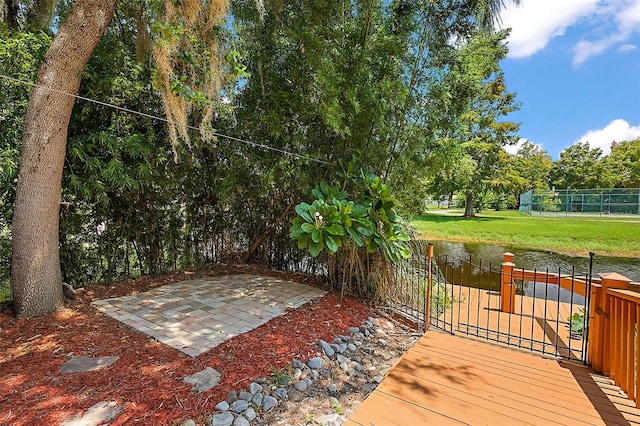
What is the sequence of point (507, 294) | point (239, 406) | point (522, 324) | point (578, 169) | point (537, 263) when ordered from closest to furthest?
point (239, 406), point (522, 324), point (507, 294), point (537, 263), point (578, 169)

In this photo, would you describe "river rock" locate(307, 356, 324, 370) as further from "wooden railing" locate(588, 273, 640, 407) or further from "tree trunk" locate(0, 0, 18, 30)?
"tree trunk" locate(0, 0, 18, 30)

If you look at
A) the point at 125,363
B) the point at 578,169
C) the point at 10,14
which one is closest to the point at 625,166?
the point at 578,169

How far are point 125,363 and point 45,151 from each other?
1.85 meters

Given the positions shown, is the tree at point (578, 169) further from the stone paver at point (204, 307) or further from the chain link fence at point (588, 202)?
the stone paver at point (204, 307)

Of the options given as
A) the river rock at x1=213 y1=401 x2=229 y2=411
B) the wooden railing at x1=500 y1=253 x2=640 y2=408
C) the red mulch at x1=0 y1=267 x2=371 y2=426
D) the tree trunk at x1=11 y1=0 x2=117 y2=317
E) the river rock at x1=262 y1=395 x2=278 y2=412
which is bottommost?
the river rock at x1=262 y1=395 x2=278 y2=412

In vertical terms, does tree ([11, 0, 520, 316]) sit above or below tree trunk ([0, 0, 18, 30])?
below

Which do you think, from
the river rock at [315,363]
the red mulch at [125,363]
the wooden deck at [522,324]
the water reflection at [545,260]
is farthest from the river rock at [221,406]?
the water reflection at [545,260]

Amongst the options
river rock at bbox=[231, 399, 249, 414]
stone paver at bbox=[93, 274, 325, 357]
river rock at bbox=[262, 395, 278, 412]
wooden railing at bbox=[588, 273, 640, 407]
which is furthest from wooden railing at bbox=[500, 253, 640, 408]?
stone paver at bbox=[93, 274, 325, 357]

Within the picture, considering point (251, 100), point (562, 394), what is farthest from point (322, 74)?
point (562, 394)

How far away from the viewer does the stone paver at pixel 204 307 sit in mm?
2373

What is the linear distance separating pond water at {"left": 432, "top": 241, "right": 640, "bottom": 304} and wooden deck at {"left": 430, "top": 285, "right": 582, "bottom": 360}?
1301mm

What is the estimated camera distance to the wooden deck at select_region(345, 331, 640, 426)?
1.57 m

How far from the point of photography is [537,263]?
743 centimetres

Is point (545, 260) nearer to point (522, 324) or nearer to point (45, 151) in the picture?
point (522, 324)
